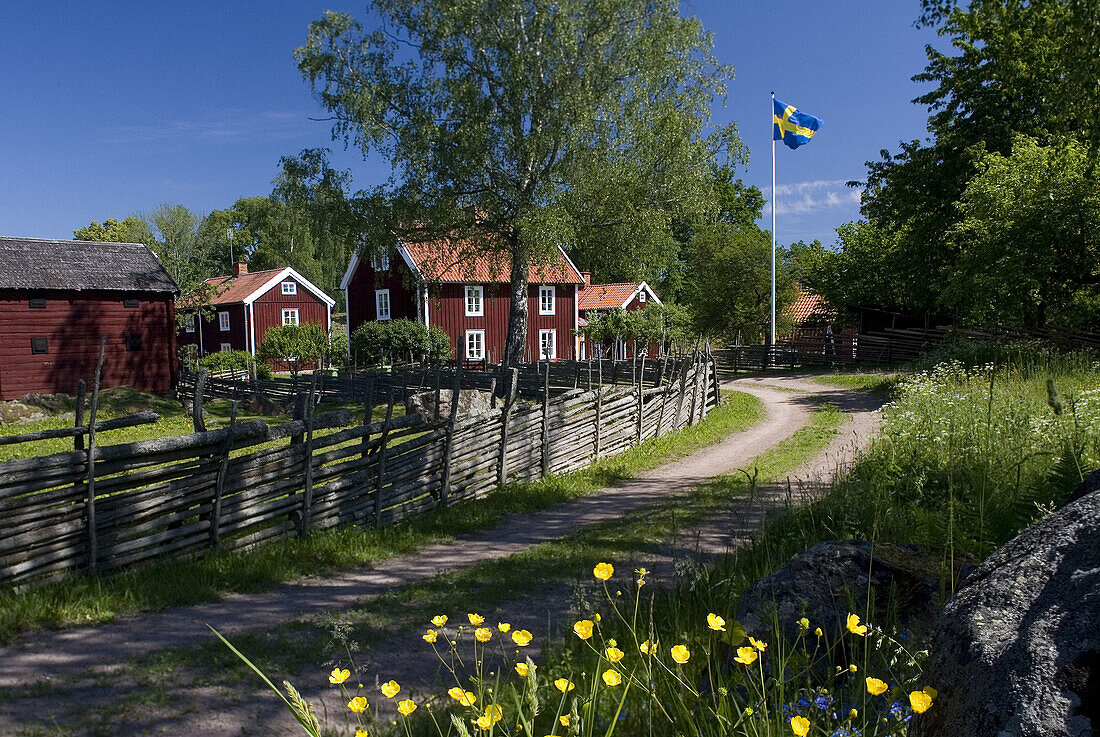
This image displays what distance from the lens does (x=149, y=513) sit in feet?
24.5

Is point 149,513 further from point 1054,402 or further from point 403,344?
point 403,344

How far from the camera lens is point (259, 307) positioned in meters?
44.1

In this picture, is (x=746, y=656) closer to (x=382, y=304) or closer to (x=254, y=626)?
(x=254, y=626)

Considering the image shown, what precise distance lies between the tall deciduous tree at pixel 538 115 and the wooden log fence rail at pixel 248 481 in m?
10.4

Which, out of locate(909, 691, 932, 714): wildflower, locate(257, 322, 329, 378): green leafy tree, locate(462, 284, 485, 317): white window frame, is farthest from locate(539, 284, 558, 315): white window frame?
locate(909, 691, 932, 714): wildflower

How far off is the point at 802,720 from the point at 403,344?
3572 cm

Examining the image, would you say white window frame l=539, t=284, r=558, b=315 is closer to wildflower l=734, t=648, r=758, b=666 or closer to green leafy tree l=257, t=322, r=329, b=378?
green leafy tree l=257, t=322, r=329, b=378

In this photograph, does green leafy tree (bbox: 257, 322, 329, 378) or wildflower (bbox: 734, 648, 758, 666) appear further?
green leafy tree (bbox: 257, 322, 329, 378)

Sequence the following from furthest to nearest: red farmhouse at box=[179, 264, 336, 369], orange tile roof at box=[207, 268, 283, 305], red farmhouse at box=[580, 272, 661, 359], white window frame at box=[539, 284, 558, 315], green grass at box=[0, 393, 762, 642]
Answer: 1. red farmhouse at box=[580, 272, 661, 359]
2. orange tile roof at box=[207, 268, 283, 305]
3. red farmhouse at box=[179, 264, 336, 369]
4. white window frame at box=[539, 284, 558, 315]
5. green grass at box=[0, 393, 762, 642]

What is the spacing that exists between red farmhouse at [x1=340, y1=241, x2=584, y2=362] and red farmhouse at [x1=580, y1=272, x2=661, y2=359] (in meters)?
2.94

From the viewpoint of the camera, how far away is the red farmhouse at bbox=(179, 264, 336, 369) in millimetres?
44188

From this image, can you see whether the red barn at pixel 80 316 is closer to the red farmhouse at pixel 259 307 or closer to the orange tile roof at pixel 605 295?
the red farmhouse at pixel 259 307

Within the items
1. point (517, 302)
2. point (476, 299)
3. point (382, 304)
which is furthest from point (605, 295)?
point (517, 302)

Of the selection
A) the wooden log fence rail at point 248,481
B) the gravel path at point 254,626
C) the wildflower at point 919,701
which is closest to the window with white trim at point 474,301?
the wooden log fence rail at point 248,481
